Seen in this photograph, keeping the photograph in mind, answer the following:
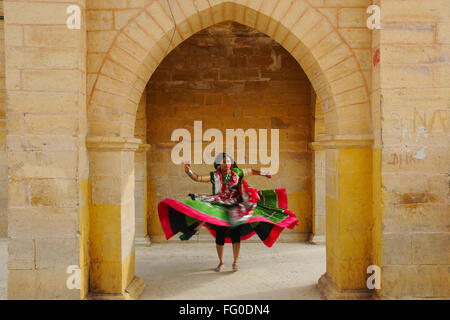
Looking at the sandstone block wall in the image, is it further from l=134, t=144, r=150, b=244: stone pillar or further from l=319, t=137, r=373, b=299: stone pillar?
l=319, t=137, r=373, b=299: stone pillar

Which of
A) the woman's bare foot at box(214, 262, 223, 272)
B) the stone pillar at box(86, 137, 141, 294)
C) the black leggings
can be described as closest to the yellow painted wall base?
the black leggings

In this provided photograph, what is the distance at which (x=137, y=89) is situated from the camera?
3.70 meters

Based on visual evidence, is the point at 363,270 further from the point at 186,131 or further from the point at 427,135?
the point at 186,131

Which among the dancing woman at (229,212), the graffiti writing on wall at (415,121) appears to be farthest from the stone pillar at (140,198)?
the graffiti writing on wall at (415,121)

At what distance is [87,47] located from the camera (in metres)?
3.52

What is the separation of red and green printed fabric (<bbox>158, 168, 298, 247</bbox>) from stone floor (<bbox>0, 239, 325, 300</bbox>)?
502 mm

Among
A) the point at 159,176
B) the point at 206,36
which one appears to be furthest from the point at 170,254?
the point at 206,36

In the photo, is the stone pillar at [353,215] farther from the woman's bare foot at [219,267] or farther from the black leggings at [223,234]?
the woman's bare foot at [219,267]

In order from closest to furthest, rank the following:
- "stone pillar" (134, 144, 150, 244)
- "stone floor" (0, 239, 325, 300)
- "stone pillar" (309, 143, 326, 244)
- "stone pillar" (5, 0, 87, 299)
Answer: "stone pillar" (5, 0, 87, 299), "stone floor" (0, 239, 325, 300), "stone pillar" (134, 144, 150, 244), "stone pillar" (309, 143, 326, 244)

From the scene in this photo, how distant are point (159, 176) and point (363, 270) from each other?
403 cm

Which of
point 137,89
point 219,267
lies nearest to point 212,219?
point 219,267

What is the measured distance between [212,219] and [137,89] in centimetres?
170

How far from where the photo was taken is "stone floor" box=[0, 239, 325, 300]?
13.3 ft

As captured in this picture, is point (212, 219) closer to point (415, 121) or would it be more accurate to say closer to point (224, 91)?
point (415, 121)
